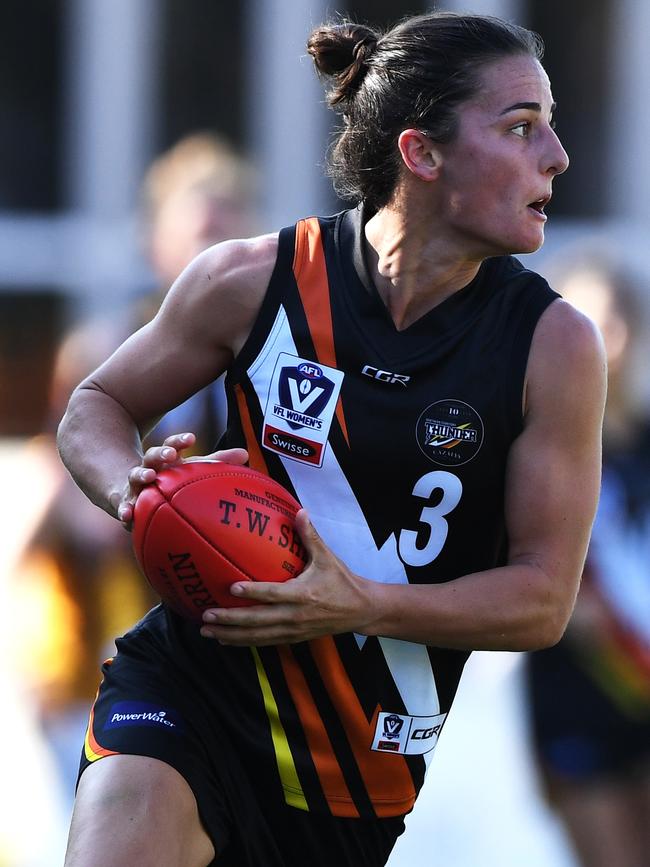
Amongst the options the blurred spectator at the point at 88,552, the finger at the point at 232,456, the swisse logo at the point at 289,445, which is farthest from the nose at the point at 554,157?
the blurred spectator at the point at 88,552

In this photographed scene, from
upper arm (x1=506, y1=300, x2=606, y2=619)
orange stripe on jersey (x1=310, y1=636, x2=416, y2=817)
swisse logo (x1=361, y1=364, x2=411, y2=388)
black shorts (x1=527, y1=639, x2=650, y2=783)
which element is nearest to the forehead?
upper arm (x1=506, y1=300, x2=606, y2=619)

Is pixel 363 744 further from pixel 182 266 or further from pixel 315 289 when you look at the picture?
pixel 182 266

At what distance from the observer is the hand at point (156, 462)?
11.3 ft

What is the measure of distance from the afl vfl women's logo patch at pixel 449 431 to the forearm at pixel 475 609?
0.29m

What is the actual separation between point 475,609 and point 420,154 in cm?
110

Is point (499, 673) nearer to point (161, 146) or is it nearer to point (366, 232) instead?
point (161, 146)

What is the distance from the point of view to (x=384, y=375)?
366 centimetres

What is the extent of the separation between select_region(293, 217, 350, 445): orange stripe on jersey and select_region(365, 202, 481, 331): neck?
0.44 ft

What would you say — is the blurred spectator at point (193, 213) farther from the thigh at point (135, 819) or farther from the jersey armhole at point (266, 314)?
the thigh at point (135, 819)

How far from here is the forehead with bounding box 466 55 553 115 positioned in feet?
12.0

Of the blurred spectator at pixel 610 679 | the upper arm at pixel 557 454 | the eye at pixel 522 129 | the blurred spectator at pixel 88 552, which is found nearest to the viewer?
the upper arm at pixel 557 454

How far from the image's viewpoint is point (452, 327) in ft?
12.2

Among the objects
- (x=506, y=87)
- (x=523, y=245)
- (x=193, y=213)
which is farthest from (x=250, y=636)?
(x=193, y=213)

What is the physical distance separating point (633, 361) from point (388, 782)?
9.55 feet
